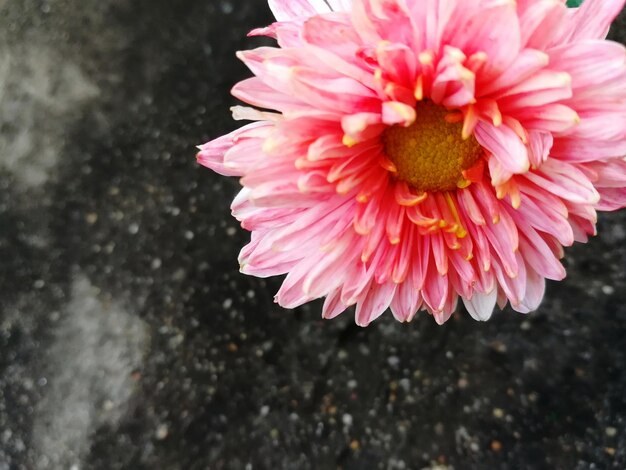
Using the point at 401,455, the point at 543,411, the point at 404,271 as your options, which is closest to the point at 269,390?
→ the point at 401,455

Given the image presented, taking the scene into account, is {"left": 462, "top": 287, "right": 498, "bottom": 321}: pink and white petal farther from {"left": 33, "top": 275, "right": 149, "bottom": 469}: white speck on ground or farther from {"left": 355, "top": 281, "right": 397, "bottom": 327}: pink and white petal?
{"left": 33, "top": 275, "right": 149, "bottom": 469}: white speck on ground

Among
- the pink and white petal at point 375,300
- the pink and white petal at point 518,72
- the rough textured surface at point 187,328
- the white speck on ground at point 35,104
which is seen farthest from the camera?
the white speck on ground at point 35,104

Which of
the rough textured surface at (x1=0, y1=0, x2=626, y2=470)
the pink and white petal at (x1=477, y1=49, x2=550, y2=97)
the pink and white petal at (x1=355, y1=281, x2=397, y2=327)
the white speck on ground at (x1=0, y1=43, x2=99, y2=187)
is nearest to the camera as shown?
the pink and white petal at (x1=477, y1=49, x2=550, y2=97)

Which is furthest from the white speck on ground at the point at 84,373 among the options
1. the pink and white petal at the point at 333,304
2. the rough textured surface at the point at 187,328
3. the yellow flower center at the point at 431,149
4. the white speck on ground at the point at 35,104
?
the yellow flower center at the point at 431,149

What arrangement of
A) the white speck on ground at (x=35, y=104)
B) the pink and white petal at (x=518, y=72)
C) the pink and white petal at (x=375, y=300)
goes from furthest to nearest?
the white speck on ground at (x=35, y=104), the pink and white petal at (x=375, y=300), the pink and white petal at (x=518, y=72)

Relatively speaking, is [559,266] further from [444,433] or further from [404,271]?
[444,433]

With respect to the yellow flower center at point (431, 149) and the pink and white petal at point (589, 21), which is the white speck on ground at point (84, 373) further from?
the pink and white petal at point (589, 21)

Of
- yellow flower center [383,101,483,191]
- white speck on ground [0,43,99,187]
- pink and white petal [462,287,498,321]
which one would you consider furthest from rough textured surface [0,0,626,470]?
yellow flower center [383,101,483,191]
